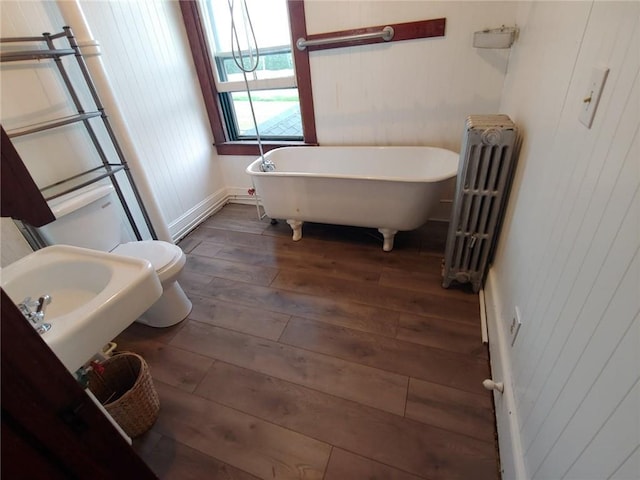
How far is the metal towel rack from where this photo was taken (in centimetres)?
211

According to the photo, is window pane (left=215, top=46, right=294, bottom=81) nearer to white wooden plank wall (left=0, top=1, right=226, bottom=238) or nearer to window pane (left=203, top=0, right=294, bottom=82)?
window pane (left=203, top=0, right=294, bottom=82)

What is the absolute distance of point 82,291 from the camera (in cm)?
114

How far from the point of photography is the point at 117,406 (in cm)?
120

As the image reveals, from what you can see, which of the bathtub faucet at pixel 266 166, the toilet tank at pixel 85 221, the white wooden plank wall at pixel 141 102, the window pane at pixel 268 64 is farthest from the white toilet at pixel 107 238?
the window pane at pixel 268 64

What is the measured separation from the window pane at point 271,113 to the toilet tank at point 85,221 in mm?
1535

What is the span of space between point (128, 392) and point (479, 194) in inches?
70.0

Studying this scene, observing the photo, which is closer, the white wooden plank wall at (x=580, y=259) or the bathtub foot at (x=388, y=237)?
the white wooden plank wall at (x=580, y=259)

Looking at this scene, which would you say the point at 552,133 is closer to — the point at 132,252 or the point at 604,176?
the point at 604,176

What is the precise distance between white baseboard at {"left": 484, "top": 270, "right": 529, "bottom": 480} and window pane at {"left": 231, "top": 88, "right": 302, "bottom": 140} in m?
2.06

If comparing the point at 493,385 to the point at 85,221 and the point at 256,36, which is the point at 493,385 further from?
the point at 256,36

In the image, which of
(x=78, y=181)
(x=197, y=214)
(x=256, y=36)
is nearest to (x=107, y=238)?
(x=78, y=181)

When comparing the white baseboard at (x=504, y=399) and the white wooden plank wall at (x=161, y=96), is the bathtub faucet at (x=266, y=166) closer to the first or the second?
the white wooden plank wall at (x=161, y=96)

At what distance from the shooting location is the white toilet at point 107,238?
1.55 meters

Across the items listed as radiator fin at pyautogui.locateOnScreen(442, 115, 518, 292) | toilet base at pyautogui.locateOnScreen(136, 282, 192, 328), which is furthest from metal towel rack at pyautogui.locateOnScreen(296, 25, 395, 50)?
toilet base at pyautogui.locateOnScreen(136, 282, 192, 328)
